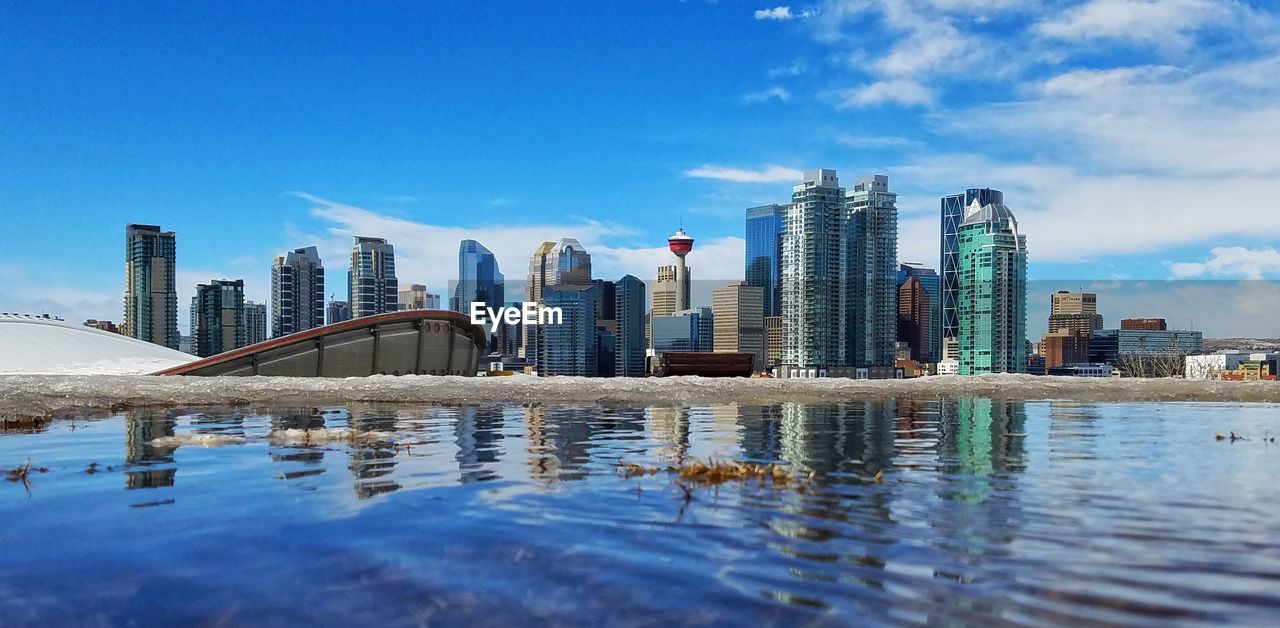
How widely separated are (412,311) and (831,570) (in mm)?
48198

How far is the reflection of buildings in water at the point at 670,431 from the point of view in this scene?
1309 cm

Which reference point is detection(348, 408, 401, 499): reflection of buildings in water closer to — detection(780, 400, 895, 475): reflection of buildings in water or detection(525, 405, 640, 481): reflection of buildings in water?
detection(525, 405, 640, 481): reflection of buildings in water

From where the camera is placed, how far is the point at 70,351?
5278cm

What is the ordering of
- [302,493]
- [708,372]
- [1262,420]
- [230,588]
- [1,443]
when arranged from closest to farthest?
1. [230,588]
2. [302,493]
3. [1,443]
4. [1262,420]
5. [708,372]

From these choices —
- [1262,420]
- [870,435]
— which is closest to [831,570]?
[870,435]

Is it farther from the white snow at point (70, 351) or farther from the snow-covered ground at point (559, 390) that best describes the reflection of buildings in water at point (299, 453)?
the white snow at point (70, 351)

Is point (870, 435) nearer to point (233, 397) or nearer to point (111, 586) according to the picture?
point (111, 586)

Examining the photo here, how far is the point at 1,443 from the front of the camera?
15547 mm

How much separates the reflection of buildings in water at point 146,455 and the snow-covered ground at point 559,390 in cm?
661

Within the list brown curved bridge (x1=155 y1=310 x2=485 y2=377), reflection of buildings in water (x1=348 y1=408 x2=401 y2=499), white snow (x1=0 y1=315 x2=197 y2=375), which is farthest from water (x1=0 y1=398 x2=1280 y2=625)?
white snow (x1=0 y1=315 x2=197 y2=375)

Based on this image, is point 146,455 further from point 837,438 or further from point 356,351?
point 356,351

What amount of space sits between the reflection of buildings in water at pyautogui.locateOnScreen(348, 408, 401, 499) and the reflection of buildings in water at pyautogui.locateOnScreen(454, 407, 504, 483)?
0.90 metres

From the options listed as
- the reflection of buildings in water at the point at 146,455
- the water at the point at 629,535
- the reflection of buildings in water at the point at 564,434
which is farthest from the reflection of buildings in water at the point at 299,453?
the reflection of buildings in water at the point at 564,434

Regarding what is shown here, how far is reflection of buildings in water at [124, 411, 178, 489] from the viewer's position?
415 inches
